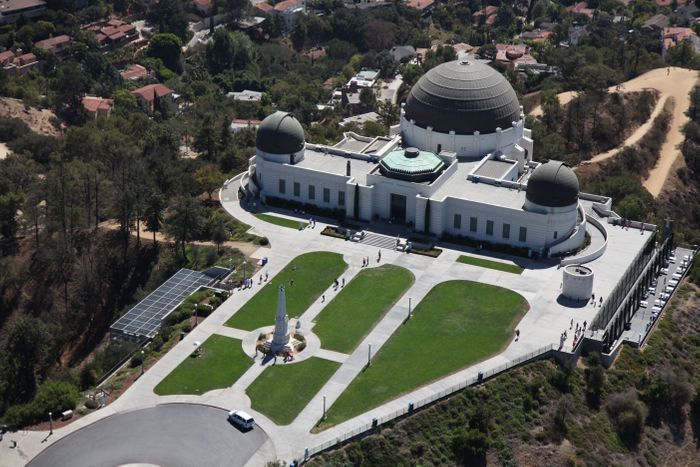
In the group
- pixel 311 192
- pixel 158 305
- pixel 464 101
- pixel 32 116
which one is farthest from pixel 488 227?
pixel 32 116

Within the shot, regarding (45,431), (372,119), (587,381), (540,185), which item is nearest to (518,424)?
(587,381)

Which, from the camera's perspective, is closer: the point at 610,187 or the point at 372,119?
the point at 610,187

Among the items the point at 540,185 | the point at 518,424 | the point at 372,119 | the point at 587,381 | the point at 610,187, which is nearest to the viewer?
the point at 518,424

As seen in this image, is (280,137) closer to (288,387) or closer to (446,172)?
(446,172)

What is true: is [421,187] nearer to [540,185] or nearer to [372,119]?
[540,185]

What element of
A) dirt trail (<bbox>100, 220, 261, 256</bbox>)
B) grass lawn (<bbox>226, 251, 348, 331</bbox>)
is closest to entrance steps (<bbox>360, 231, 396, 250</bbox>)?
grass lawn (<bbox>226, 251, 348, 331</bbox>)

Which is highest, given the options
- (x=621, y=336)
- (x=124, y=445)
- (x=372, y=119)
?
(x=124, y=445)

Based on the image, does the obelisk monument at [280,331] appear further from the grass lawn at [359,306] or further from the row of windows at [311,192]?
the row of windows at [311,192]
